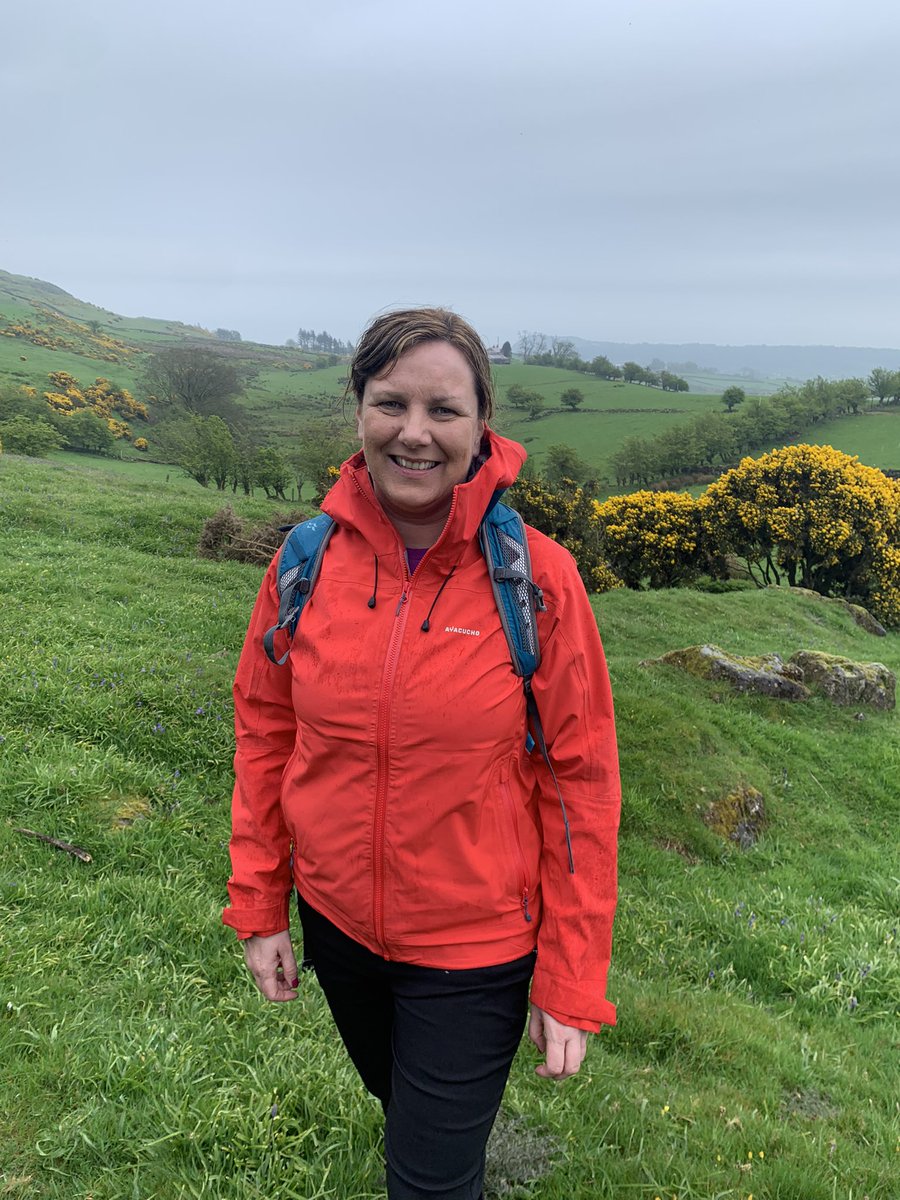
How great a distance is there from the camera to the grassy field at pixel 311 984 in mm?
2822

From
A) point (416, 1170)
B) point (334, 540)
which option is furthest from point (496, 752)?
point (416, 1170)

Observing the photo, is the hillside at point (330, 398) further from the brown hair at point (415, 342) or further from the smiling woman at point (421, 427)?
the smiling woman at point (421, 427)

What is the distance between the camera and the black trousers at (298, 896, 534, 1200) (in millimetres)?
1937

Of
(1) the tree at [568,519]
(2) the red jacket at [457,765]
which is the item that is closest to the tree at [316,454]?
(1) the tree at [568,519]

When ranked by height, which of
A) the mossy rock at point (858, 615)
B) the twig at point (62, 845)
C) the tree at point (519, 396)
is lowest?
the mossy rock at point (858, 615)

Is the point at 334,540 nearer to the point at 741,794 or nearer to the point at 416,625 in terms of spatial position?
the point at 416,625

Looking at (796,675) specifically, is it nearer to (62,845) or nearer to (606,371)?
(62,845)

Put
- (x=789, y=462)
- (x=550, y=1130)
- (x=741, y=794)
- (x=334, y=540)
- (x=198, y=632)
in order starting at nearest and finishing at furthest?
(x=334, y=540) < (x=550, y=1130) < (x=741, y=794) < (x=198, y=632) < (x=789, y=462)

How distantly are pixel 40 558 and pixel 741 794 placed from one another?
12320 millimetres

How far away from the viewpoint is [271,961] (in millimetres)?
2375

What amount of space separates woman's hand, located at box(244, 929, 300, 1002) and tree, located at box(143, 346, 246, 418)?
8434 centimetres

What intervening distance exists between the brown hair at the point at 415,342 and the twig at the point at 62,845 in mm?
4112

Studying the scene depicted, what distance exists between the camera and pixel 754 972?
16.7 ft

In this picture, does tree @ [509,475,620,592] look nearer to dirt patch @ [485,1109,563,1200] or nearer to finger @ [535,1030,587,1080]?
dirt patch @ [485,1109,563,1200]
